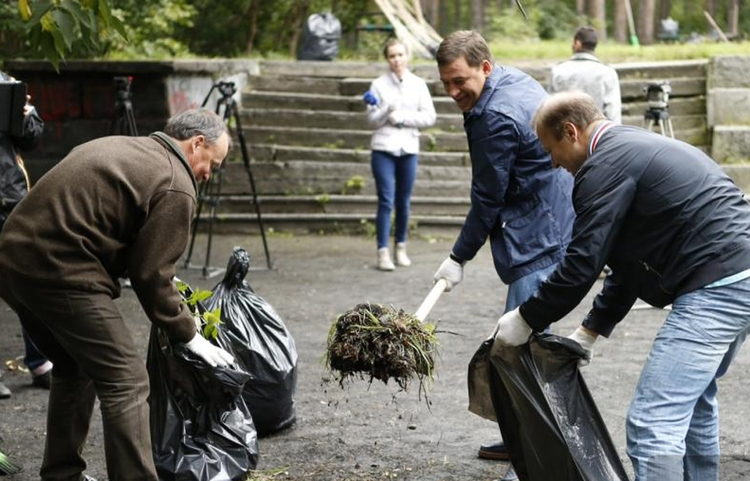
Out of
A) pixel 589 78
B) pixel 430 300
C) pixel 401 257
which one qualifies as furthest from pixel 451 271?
pixel 401 257

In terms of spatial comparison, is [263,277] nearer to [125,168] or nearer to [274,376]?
[274,376]

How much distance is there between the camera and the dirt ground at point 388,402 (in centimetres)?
510

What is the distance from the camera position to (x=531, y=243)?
4816mm

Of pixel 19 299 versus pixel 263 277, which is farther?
pixel 263 277

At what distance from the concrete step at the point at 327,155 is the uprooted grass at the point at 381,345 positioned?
8258 millimetres

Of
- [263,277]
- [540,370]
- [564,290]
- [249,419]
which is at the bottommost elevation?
[263,277]

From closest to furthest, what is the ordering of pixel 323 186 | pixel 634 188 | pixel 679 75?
pixel 634 188 < pixel 323 186 < pixel 679 75

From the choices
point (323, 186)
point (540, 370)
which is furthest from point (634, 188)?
point (323, 186)

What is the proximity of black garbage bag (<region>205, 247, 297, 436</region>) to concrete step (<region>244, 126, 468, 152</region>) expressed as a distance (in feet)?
25.4

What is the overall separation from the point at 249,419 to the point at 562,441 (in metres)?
Result: 1.45

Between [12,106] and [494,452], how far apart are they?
3047 millimetres

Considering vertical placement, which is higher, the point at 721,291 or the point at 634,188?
the point at 634,188

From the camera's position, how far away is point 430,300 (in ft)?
15.5

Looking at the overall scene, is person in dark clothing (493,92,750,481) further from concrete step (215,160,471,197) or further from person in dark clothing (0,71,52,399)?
concrete step (215,160,471,197)
